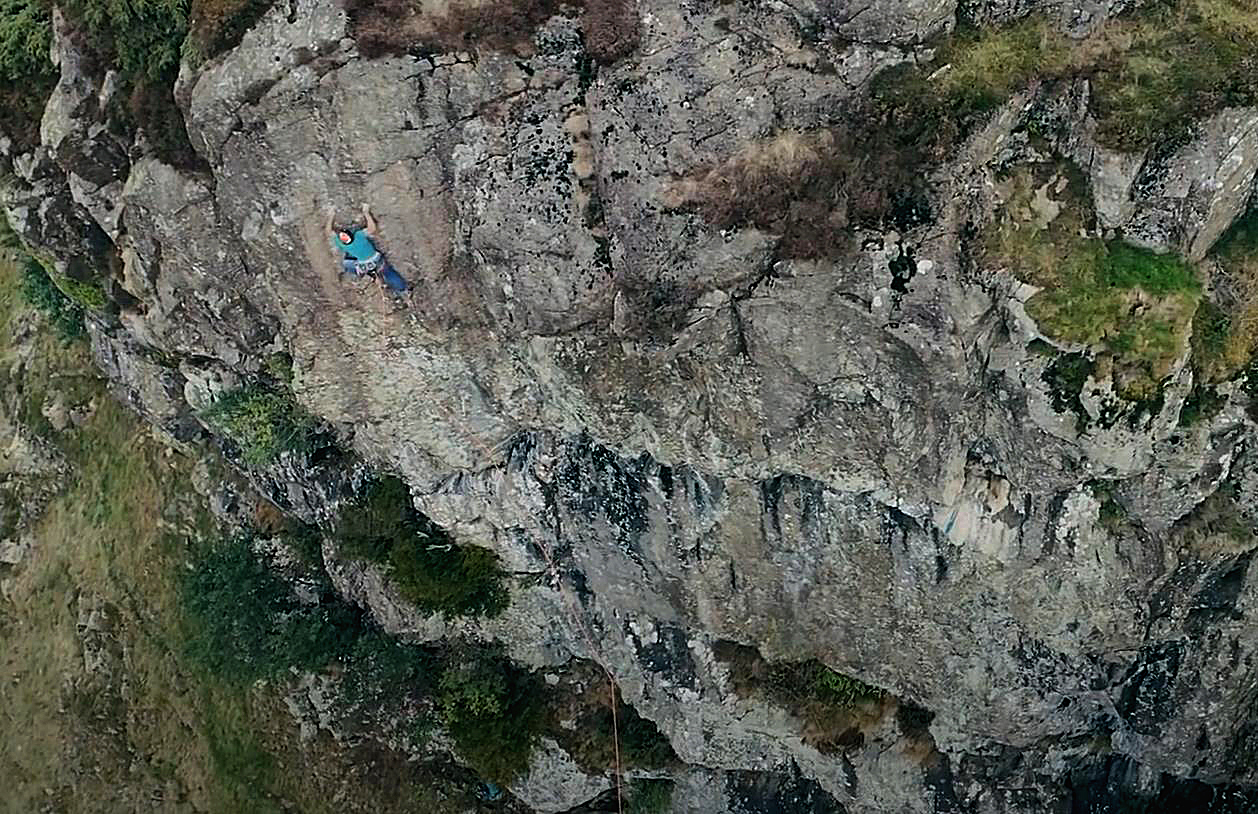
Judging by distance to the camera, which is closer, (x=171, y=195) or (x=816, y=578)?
(x=171, y=195)

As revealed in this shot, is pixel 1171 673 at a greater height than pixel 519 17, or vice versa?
pixel 519 17

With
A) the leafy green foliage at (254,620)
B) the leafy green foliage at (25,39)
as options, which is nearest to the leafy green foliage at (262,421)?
the leafy green foliage at (254,620)

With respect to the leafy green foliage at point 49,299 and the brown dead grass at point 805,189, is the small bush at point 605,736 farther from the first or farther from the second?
the leafy green foliage at point 49,299

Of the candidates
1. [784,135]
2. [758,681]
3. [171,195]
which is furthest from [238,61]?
[758,681]

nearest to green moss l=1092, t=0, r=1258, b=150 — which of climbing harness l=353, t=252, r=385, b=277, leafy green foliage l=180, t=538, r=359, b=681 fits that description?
climbing harness l=353, t=252, r=385, b=277

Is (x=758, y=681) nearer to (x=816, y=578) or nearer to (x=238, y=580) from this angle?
(x=816, y=578)

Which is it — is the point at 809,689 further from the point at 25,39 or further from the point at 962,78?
the point at 25,39

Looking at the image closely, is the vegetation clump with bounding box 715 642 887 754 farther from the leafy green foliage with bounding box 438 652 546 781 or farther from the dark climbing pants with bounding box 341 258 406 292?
the dark climbing pants with bounding box 341 258 406 292
